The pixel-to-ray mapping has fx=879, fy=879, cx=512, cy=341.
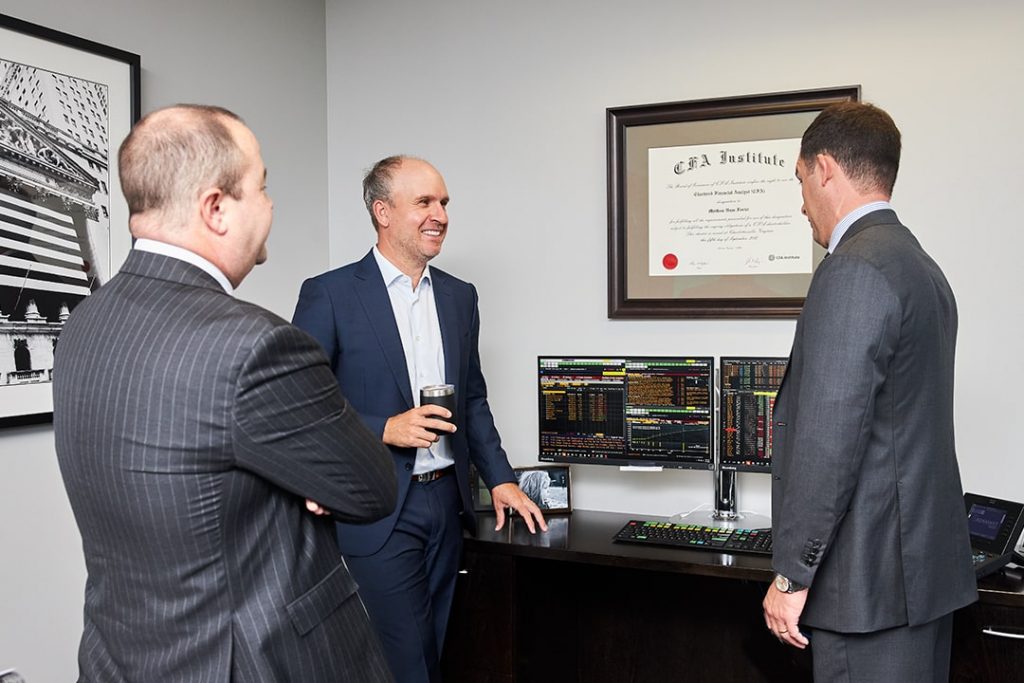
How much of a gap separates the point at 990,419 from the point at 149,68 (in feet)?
8.41

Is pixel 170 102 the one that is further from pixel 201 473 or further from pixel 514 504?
pixel 201 473

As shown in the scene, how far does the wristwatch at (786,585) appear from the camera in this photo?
5.27 feet

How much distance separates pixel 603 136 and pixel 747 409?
997 millimetres

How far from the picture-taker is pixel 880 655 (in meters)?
1.58

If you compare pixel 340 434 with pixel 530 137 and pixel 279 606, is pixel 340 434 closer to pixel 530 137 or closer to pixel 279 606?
pixel 279 606

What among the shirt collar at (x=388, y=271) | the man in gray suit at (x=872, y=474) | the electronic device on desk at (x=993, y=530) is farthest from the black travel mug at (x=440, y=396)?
the electronic device on desk at (x=993, y=530)

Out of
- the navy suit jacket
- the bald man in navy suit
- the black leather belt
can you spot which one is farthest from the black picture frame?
the black leather belt

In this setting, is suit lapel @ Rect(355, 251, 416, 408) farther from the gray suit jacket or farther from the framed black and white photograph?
the gray suit jacket

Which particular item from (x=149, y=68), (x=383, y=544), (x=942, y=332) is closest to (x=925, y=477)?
(x=942, y=332)

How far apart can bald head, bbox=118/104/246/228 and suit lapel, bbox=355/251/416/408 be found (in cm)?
106

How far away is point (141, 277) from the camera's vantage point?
1.16m

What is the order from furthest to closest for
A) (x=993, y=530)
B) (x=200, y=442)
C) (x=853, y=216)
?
1. (x=993, y=530)
2. (x=853, y=216)
3. (x=200, y=442)

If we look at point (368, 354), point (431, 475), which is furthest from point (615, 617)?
point (368, 354)

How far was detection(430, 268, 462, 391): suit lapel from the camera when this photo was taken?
233 cm
